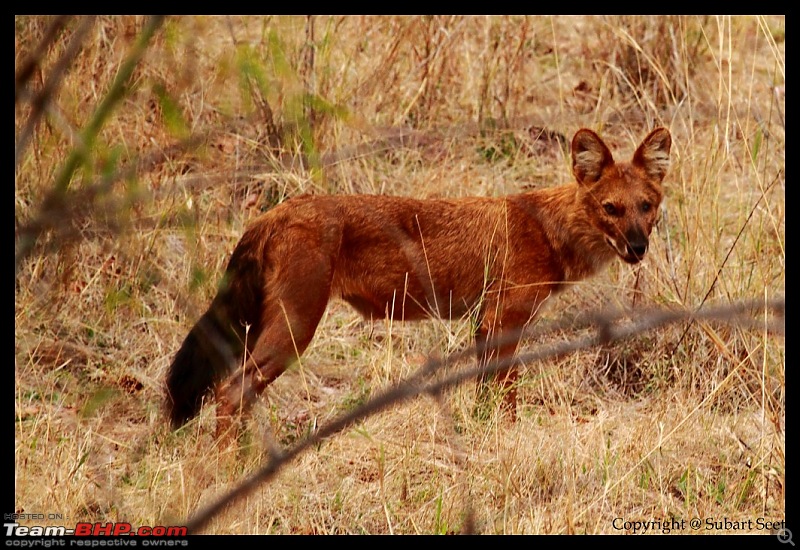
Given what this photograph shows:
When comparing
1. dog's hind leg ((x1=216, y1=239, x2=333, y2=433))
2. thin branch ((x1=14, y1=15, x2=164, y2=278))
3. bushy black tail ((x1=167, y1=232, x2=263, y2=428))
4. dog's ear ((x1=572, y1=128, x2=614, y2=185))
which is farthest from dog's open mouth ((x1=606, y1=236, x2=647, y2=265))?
thin branch ((x1=14, y1=15, x2=164, y2=278))

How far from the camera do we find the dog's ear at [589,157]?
5.77 metres

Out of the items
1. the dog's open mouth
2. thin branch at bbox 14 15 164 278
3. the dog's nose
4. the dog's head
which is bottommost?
the dog's open mouth

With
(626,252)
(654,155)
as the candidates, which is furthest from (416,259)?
(654,155)

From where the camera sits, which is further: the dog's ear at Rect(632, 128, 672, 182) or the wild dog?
the dog's ear at Rect(632, 128, 672, 182)

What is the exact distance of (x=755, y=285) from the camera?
5793 millimetres

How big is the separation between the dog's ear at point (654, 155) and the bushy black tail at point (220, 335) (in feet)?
7.17

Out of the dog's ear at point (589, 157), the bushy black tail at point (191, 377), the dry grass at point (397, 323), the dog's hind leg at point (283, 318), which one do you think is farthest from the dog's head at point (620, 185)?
the bushy black tail at point (191, 377)

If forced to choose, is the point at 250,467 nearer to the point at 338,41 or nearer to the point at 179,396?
the point at 179,396

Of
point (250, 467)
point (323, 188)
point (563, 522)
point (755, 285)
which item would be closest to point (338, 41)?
point (323, 188)

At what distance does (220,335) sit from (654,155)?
2581 mm

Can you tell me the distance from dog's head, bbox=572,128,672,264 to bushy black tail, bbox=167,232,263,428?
189 centimetres

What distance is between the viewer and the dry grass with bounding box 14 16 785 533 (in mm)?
4004

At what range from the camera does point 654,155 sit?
5.87m

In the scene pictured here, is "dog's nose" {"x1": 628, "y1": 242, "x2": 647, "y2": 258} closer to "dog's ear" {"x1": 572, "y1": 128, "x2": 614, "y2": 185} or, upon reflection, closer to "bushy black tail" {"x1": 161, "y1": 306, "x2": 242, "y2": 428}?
"dog's ear" {"x1": 572, "y1": 128, "x2": 614, "y2": 185}
